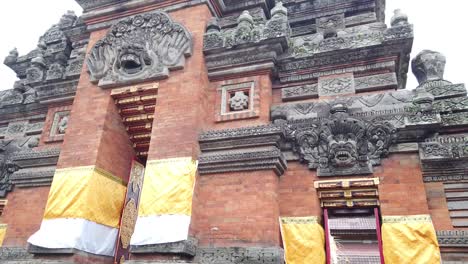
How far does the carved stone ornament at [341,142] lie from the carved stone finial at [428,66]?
200 cm

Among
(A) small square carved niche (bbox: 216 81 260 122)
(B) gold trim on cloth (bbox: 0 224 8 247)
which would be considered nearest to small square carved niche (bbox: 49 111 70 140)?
(B) gold trim on cloth (bbox: 0 224 8 247)

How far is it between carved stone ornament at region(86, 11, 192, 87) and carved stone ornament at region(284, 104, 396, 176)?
3640mm

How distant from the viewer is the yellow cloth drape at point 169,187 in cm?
829

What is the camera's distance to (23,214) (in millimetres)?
10477

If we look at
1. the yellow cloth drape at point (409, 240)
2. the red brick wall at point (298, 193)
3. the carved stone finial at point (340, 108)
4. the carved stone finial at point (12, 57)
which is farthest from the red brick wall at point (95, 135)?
the yellow cloth drape at point (409, 240)

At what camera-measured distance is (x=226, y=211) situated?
836 centimetres

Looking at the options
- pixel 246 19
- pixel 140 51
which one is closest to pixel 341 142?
pixel 246 19

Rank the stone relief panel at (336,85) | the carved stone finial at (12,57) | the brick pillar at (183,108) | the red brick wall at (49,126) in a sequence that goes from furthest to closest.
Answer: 1. the carved stone finial at (12,57)
2. the red brick wall at (49,126)
3. the stone relief panel at (336,85)
4. the brick pillar at (183,108)

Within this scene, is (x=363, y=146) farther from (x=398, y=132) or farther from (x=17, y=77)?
(x=17, y=77)

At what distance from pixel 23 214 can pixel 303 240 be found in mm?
7422

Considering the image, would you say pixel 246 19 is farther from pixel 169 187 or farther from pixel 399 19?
pixel 169 187

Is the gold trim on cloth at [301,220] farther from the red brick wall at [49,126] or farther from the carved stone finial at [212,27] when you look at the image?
the red brick wall at [49,126]

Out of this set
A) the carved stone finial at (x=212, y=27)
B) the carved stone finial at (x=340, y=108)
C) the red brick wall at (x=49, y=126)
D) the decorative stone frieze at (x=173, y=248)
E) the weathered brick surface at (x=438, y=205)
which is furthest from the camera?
the red brick wall at (x=49, y=126)

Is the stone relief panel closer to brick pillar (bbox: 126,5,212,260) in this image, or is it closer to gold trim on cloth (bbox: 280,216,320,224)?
brick pillar (bbox: 126,5,212,260)
